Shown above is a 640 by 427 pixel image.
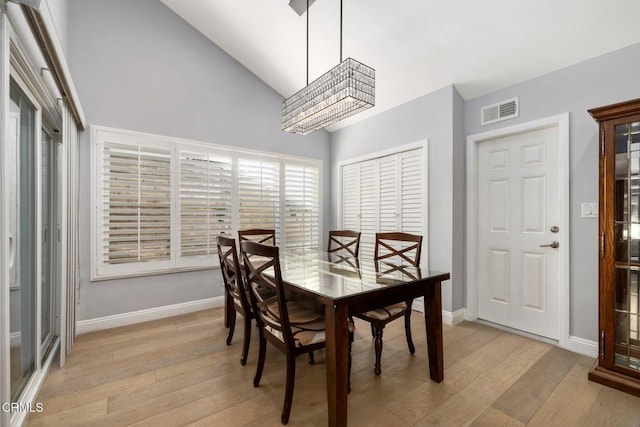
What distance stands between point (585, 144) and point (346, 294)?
7.88ft

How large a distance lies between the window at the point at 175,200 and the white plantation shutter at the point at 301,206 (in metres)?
0.02

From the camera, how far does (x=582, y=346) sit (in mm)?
2320

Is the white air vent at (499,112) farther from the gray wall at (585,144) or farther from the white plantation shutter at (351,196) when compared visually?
the white plantation shutter at (351,196)

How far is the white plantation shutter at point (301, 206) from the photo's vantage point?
4051 millimetres

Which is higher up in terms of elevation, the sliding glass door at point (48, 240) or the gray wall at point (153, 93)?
the gray wall at point (153, 93)

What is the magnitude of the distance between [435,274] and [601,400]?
1.21 meters

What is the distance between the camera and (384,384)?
1.91 meters

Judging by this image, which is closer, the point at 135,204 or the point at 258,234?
the point at 135,204

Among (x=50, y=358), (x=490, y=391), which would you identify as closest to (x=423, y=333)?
(x=490, y=391)

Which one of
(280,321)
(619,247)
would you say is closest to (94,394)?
(280,321)

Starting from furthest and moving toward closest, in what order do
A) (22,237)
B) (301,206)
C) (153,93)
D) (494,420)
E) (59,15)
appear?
(301,206) < (153,93) < (59,15) < (22,237) < (494,420)

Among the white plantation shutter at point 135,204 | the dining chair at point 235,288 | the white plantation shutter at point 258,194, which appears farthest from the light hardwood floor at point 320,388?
the white plantation shutter at point 258,194

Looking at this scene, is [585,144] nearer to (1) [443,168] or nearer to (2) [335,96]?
(1) [443,168]

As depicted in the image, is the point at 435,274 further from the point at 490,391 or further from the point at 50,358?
the point at 50,358
